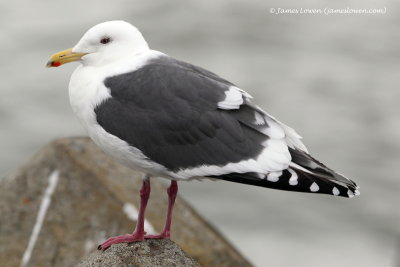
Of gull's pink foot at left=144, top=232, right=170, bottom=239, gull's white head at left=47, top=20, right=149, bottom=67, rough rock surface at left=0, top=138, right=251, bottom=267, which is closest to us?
gull's pink foot at left=144, top=232, right=170, bottom=239

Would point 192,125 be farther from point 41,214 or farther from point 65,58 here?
point 41,214

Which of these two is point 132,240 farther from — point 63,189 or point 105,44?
point 63,189

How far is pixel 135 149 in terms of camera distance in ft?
20.6

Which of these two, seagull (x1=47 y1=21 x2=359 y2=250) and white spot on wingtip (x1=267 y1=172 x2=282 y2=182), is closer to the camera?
white spot on wingtip (x1=267 y1=172 x2=282 y2=182)

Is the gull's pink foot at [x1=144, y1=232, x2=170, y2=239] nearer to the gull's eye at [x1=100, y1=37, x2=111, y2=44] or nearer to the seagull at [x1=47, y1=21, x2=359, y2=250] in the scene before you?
the seagull at [x1=47, y1=21, x2=359, y2=250]

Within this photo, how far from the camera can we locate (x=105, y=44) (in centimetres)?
660

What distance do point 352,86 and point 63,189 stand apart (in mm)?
8533

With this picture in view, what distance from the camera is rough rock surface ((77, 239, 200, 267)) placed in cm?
614

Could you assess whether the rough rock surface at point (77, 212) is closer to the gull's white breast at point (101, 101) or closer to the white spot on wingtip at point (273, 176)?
the gull's white breast at point (101, 101)

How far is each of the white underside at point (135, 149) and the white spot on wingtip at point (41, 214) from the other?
184 cm

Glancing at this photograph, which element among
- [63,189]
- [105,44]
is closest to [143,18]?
[63,189]

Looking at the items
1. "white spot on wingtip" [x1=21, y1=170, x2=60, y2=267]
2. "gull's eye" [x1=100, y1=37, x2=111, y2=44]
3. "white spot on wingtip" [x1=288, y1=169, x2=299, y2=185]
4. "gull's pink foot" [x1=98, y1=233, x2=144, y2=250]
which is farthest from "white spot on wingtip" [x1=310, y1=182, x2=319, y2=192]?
"white spot on wingtip" [x1=21, y1=170, x2=60, y2=267]

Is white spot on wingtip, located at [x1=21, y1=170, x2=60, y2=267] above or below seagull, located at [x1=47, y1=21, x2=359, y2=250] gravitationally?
below

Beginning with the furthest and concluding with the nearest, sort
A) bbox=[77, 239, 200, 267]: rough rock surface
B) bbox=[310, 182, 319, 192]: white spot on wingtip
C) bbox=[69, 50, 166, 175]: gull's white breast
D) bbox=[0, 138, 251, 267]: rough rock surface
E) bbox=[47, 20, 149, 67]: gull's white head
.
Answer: bbox=[0, 138, 251, 267]: rough rock surface
bbox=[47, 20, 149, 67]: gull's white head
bbox=[69, 50, 166, 175]: gull's white breast
bbox=[77, 239, 200, 267]: rough rock surface
bbox=[310, 182, 319, 192]: white spot on wingtip
